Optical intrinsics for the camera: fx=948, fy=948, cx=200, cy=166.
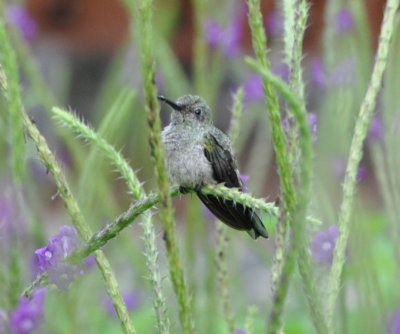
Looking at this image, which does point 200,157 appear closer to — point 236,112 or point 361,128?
point 236,112

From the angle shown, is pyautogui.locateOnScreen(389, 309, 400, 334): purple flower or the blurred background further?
pyautogui.locateOnScreen(389, 309, 400, 334): purple flower

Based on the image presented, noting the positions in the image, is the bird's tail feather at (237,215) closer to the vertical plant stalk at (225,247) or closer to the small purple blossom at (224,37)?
the vertical plant stalk at (225,247)

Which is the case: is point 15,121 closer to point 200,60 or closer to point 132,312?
point 200,60

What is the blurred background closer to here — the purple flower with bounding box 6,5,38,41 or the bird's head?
the purple flower with bounding box 6,5,38,41

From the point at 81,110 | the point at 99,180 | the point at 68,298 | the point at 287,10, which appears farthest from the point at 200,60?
the point at 81,110

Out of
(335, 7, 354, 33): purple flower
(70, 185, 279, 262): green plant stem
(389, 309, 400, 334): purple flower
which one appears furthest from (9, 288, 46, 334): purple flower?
(335, 7, 354, 33): purple flower
